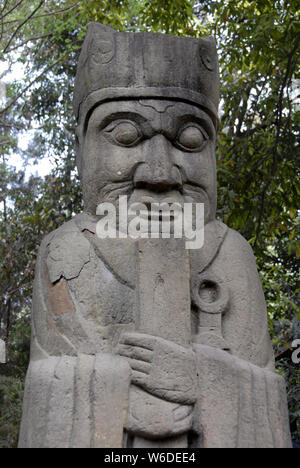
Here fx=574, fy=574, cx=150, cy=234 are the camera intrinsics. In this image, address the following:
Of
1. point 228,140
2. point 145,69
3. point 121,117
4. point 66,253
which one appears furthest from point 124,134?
point 228,140

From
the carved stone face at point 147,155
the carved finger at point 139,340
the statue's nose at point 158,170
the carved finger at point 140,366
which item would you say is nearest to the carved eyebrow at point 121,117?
the carved stone face at point 147,155

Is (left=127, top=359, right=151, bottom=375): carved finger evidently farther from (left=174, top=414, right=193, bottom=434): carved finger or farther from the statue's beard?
the statue's beard

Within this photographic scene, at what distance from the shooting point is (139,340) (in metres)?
2.89

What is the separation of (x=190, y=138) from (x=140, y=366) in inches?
56.4

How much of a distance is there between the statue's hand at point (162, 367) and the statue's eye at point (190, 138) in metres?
1.23

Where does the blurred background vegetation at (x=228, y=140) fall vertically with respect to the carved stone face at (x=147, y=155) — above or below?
above

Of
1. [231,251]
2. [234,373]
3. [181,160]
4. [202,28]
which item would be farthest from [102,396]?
[202,28]

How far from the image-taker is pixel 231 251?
3408 mm

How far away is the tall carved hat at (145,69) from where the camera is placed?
3.48m

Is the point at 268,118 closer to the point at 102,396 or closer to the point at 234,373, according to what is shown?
the point at 234,373

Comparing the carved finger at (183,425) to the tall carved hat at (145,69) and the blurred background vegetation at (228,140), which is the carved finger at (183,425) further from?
the blurred background vegetation at (228,140)

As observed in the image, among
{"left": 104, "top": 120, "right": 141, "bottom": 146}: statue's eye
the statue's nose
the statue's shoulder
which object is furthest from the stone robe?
{"left": 104, "top": 120, "right": 141, "bottom": 146}: statue's eye

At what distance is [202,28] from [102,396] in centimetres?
542
